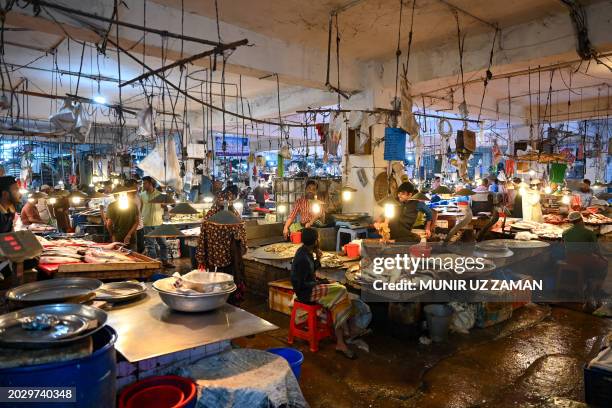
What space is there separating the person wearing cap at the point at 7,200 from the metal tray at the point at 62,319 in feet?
9.19

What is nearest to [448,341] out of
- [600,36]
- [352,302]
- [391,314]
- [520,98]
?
[391,314]

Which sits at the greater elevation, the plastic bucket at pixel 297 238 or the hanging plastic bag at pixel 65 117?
the hanging plastic bag at pixel 65 117

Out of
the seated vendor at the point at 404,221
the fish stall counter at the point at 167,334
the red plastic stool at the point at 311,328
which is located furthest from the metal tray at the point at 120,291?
the seated vendor at the point at 404,221

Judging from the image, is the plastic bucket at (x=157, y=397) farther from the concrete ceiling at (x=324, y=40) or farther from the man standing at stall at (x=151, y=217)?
the man standing at stall at (x=151, y=217)

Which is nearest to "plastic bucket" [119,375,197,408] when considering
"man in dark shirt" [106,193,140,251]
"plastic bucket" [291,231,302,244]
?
"plastic bucket" [291,231,302,244]

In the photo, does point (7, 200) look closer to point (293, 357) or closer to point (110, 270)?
point (110, 270)

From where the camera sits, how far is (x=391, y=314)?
5.53 metres

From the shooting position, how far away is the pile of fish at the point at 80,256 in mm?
4418

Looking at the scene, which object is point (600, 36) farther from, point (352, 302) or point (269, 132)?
point (269, 132)

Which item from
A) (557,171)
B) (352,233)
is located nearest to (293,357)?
(352,233)

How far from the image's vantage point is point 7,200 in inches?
175

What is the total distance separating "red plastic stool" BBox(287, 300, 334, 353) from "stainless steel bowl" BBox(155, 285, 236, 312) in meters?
2.23

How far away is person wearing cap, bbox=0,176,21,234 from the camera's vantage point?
4305 millimetres

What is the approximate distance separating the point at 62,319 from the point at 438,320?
4601mm
